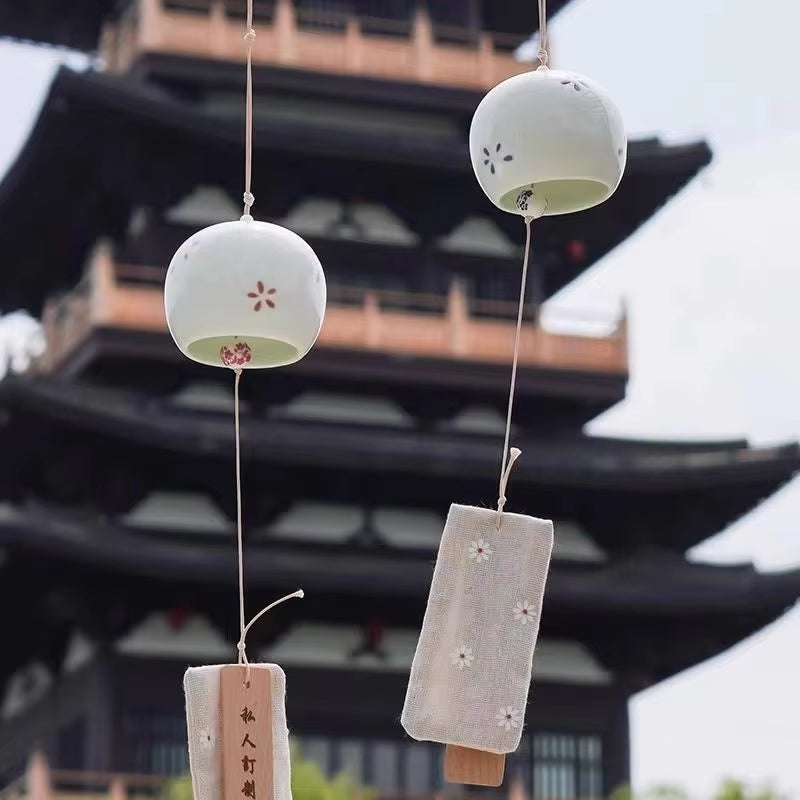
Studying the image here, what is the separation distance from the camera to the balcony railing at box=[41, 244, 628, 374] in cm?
2075

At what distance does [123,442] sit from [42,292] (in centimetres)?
603

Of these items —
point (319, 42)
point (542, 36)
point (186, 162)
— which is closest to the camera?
point (542, 36)

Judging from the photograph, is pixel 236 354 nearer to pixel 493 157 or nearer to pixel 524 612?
pixel 493 157

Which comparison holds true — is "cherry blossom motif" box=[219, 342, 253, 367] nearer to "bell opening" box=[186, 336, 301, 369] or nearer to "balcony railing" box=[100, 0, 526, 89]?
"bell opening" box=[186, 336, 301, 369]

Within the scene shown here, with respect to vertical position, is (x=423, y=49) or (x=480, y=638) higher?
(x=423, y=49)

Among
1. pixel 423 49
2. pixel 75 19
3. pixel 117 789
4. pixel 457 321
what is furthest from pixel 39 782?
pixel 75 19

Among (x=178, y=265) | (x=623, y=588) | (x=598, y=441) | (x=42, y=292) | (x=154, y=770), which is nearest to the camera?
(x=178, y=265)

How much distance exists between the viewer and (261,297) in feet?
19.1

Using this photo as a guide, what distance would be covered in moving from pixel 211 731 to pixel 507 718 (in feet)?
2.32

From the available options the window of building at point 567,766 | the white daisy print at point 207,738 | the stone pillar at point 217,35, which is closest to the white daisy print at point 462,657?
the white daisy print at point 207,738

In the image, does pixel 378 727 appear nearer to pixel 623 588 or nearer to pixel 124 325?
pixel 623 588

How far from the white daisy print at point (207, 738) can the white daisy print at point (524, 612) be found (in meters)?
0.78

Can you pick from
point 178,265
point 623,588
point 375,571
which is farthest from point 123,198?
point 178,265

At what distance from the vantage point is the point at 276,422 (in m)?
21.1
